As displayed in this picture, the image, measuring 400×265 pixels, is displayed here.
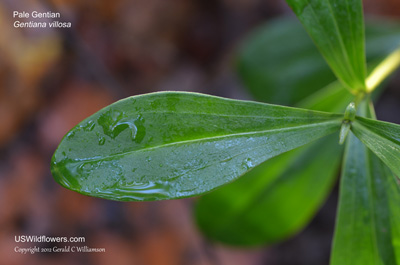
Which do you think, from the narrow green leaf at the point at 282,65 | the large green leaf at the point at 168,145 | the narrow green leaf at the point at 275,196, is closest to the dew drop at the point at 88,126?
the large green leaf at the point at 168,145

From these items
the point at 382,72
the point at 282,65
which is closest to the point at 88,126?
the point at 382,72

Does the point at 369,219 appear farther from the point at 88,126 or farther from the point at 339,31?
the point at 88,126

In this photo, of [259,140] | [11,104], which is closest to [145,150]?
[259,140]

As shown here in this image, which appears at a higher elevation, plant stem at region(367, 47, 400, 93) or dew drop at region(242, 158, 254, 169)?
plant stem at region(367, 47, 400, 93)

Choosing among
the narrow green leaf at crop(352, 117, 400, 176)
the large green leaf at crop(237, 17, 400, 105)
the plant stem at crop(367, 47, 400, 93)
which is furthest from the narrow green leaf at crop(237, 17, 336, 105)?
the narrow green leaf at crop(352, 117, 400, 176)

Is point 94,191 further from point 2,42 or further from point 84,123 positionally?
point 2,42

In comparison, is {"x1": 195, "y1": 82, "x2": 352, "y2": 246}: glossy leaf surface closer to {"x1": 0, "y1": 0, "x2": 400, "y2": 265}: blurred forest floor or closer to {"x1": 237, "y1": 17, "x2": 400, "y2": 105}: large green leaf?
{"x1": 237, "y1": 17, "x2": 400, "y2": 105}: large green leaf
